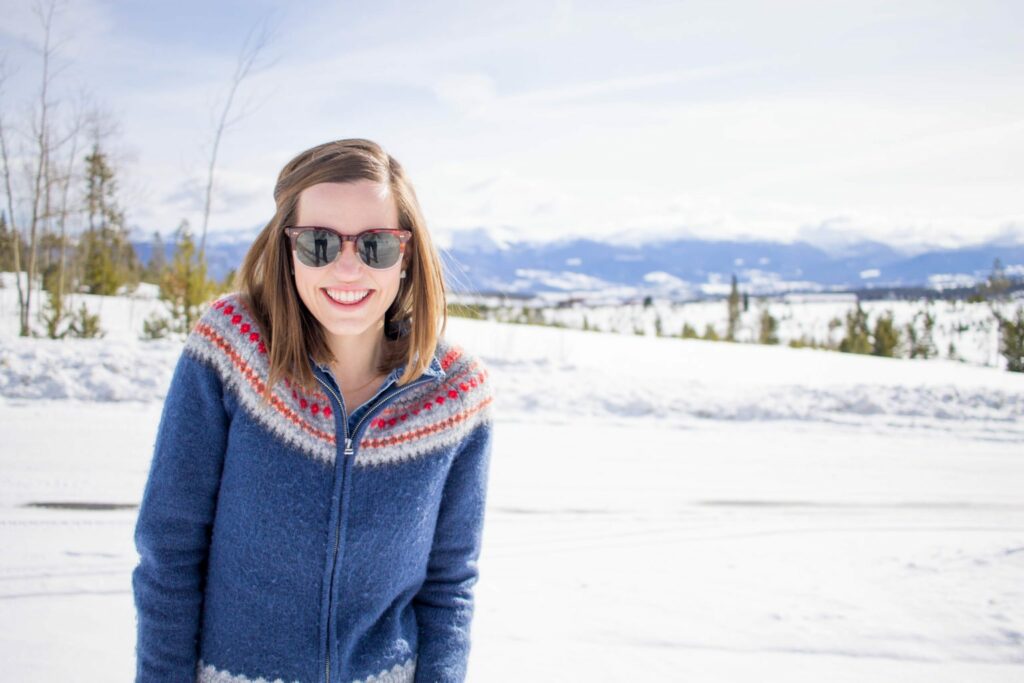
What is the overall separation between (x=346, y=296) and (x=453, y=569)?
0.66 m

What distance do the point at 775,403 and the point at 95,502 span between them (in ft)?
23.1

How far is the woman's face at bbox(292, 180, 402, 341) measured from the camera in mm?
1313

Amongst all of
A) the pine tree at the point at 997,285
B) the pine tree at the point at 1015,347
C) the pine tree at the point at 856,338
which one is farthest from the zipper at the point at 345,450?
the pine tree at the point at 856,338

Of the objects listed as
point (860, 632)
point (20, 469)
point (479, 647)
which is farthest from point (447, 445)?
point (20, 469)

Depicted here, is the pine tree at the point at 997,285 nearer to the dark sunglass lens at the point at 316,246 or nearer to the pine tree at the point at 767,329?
the pine tree at the point at 767,329

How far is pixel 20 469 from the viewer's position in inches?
169

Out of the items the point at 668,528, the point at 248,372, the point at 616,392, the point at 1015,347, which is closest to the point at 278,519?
the point at 248,372

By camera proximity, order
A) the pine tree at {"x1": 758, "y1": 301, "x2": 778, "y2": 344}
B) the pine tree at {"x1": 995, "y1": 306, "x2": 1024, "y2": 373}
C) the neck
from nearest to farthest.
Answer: the neck
the pine tree at {"x1": 995, "y1": 306, "x2": 1024, "y2": 373}
the pine tree at {"x1": 758, "y1": 301, "x2": 778, "y2": 344}

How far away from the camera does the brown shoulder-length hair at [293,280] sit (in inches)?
51.8

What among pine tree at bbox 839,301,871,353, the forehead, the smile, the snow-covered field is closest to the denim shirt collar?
the smile

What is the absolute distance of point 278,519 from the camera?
1288mm

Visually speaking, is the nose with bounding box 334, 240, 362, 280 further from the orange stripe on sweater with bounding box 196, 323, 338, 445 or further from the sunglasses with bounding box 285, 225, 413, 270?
the orange stripe on sweater with bounding box 196, 323, 338, 445

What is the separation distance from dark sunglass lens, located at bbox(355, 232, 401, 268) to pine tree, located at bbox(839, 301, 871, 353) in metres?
30.1

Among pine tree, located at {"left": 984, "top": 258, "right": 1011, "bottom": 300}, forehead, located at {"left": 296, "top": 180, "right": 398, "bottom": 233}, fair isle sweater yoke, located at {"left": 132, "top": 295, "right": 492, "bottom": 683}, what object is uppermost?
pine tree, located at {"left": 984, "top": 258, "right": 1011, "bottom": 300}
